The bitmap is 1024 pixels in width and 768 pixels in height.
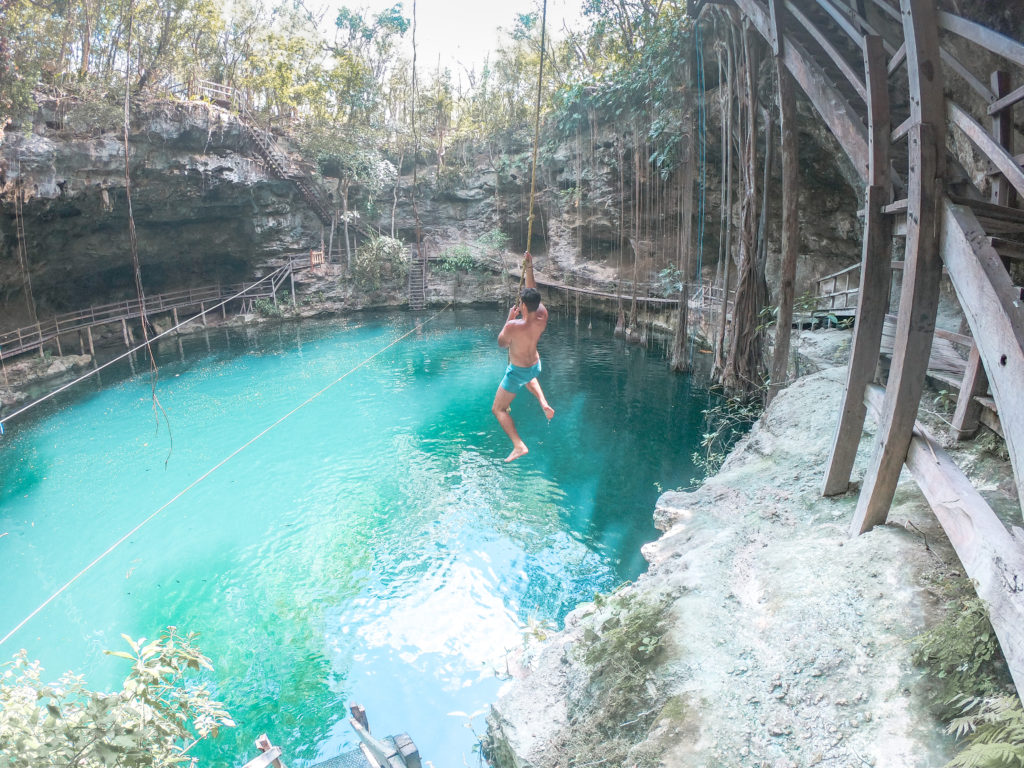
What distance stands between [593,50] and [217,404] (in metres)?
15.1

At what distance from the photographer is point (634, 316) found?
14.2 meters

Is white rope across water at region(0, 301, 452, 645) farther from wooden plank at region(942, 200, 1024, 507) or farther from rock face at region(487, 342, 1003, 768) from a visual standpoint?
wooden plank at region(942, 200, 1024, 507)

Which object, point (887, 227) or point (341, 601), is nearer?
point (887, 227)

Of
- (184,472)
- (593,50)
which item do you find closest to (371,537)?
(184,472)

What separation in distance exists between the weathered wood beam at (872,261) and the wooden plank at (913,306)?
1.24ft

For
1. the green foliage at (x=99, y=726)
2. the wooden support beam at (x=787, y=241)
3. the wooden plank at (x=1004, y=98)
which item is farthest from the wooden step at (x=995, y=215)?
the green foliage at (x=99, y=726)

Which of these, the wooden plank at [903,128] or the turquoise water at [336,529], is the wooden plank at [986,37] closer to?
the wooden plank at [903,128]

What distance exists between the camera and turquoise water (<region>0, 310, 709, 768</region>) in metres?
5.36

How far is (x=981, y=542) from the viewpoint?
1824mm

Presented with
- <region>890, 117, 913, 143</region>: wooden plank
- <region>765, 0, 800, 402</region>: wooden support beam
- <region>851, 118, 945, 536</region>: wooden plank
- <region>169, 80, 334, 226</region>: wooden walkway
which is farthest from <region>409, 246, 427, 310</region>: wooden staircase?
<region>851, 118, 945, 536</region>: wooden plank

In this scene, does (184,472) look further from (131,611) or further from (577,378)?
(577,378)

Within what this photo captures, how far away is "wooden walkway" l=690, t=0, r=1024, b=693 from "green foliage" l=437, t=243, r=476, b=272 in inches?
710

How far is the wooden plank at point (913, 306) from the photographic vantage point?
214 centimetres

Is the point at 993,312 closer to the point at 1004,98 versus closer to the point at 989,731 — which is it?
the point at 989,731
